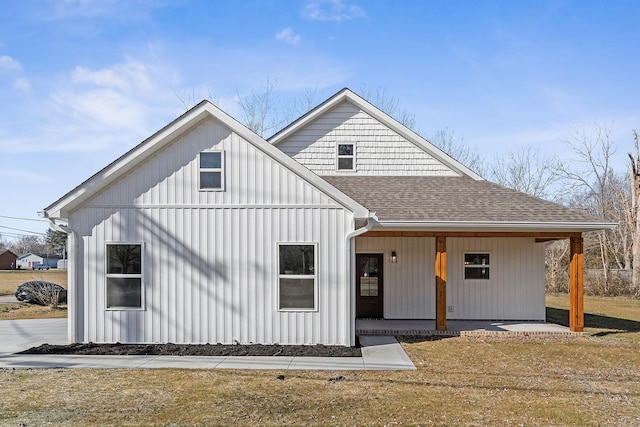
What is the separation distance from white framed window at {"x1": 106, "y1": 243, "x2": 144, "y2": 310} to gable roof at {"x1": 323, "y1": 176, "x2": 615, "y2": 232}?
17.8ft

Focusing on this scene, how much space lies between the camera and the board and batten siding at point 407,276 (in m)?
14.3

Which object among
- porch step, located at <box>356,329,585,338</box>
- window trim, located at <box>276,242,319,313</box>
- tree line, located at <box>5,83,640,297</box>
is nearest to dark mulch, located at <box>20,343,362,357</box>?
window trim, located at <box>276,242,319,313</box>

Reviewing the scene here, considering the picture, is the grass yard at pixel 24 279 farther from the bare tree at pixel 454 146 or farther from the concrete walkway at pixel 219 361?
the bare tree at pixel 454 146

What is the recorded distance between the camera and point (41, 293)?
1970cm

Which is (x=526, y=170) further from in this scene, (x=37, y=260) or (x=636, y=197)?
(x=37, y=260)

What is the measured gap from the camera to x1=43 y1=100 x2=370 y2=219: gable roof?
1004 cm

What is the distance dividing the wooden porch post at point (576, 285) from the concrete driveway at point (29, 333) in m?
11.7

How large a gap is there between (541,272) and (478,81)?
27.2 feet

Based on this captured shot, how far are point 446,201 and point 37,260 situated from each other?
4035 inches

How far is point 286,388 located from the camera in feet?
23.3

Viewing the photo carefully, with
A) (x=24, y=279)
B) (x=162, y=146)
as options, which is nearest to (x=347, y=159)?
(x=162, y=146)

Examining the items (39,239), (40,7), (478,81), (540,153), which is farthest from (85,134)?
(39,239)

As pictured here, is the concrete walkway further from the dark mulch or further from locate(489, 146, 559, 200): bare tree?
locate(489, 146, 559, 200): bare tree

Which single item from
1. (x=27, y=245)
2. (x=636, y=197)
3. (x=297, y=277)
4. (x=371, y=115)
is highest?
(x=371, y=115)
